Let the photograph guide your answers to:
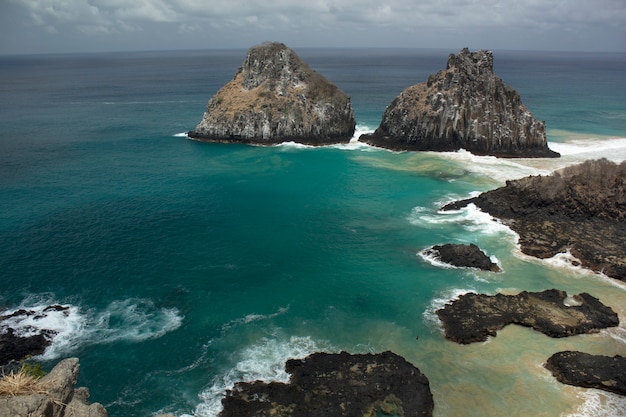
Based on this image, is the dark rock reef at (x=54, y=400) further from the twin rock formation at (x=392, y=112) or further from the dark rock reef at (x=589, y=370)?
the twin rock formation at (x=392, y=112)

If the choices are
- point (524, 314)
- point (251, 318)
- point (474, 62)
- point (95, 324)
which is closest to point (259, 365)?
point (251, 318)

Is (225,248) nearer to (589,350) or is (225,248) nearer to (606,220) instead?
(589,350)

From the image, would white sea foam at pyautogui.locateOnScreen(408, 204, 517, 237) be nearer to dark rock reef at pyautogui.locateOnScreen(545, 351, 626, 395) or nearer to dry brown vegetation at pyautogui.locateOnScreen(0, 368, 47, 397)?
dark rock reef at pyautogui.locateOnScreen(545, 351, 626, 395)

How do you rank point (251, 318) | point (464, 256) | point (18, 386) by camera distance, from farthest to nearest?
point (464, 256) < point (251, 318) < point (18, 386)

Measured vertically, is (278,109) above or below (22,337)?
above

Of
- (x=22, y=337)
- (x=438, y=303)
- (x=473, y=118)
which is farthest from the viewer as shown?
(x=473, y=118)

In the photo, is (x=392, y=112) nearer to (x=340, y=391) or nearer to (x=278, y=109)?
(x=278, y=109)

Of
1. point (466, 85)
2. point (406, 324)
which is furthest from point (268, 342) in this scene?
point (466, 85)

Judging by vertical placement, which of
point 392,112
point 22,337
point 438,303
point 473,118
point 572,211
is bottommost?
point 22,337
